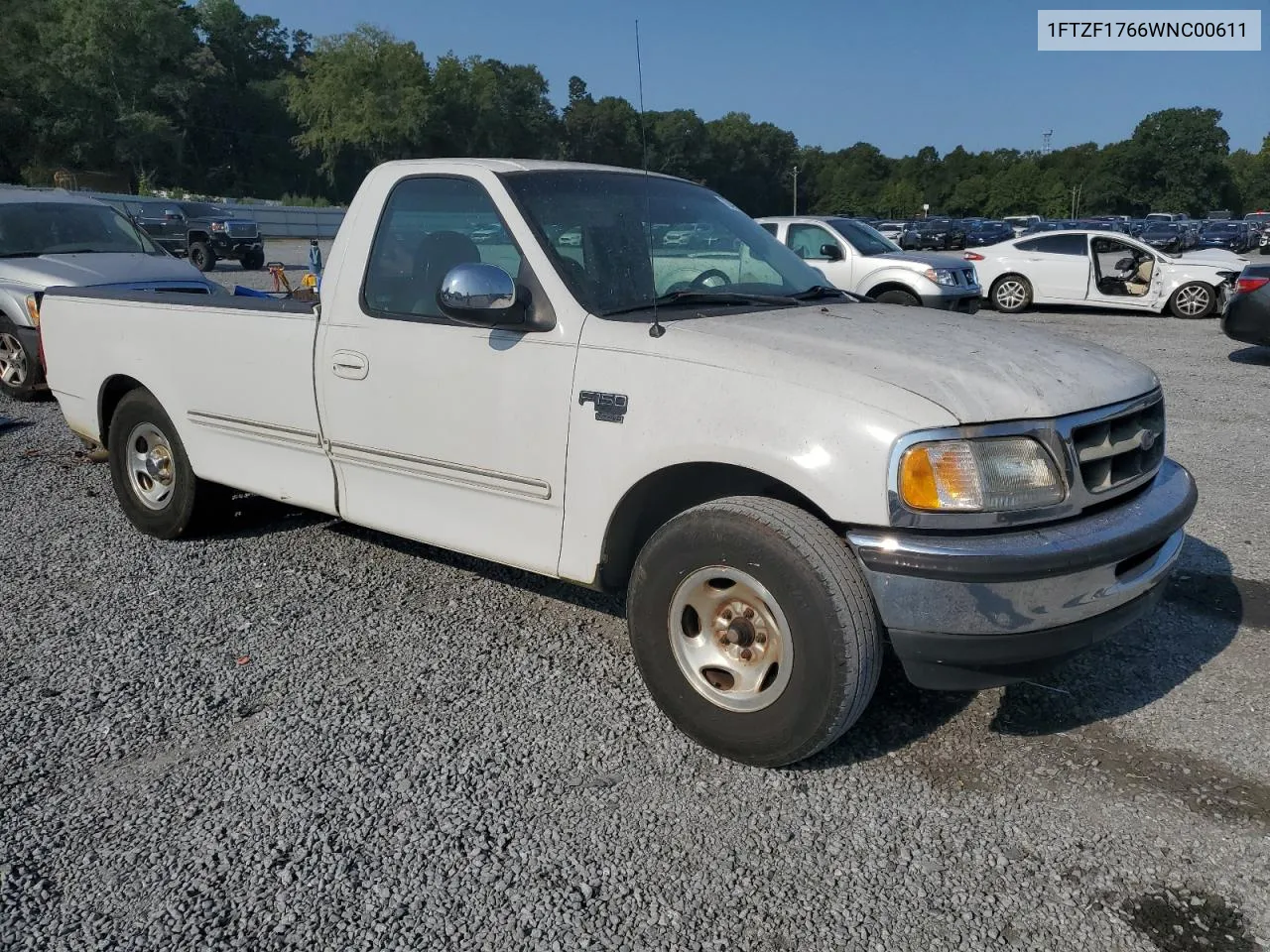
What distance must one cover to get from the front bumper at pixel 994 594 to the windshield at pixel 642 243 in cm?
138

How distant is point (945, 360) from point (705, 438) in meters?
0.77

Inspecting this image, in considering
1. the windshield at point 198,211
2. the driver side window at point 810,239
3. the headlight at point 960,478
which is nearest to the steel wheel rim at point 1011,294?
the driver side window at point 810,239

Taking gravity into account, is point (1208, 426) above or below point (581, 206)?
below

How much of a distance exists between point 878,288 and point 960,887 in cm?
1208

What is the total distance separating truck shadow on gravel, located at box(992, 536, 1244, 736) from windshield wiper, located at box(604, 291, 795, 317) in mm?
1699

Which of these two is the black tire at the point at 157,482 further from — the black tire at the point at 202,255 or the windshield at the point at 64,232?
the black tire at the point at 202,255

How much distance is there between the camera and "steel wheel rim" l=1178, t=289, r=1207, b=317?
16.2 meters

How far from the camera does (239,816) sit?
9.41ft

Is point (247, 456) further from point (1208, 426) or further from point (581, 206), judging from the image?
point (1208, 426)

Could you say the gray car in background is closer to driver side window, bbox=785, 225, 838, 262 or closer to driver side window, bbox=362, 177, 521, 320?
driver side window, bbox=362, 177, 521, 320

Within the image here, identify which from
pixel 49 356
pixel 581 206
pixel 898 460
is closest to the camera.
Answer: pixel 898 460

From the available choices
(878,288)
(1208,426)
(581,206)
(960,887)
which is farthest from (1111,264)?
(960,887)

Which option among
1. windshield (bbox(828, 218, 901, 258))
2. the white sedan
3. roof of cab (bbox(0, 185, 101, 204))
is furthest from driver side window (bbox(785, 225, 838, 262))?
roof of cab (bbox(0, 185, 101, 204))

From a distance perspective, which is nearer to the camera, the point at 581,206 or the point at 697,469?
the point at 697,469
